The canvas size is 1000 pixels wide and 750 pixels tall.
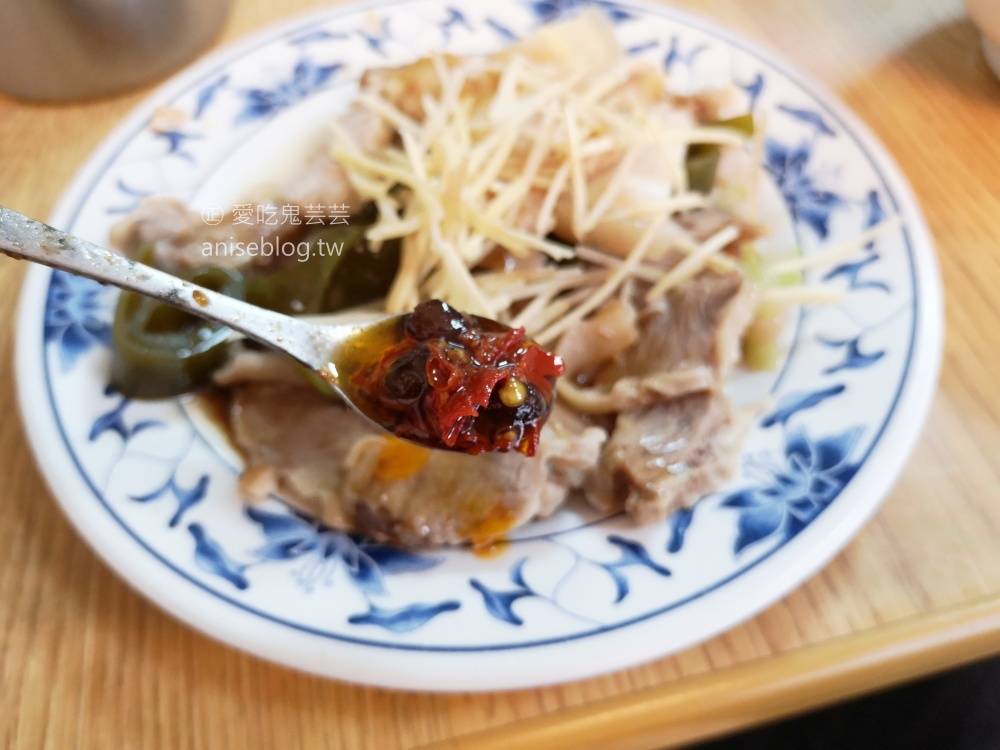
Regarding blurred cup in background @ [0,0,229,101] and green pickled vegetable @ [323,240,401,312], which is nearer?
green pickled vegetable @ [323,240,401,312]

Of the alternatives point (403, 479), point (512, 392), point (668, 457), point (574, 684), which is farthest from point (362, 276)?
point (574, 684)

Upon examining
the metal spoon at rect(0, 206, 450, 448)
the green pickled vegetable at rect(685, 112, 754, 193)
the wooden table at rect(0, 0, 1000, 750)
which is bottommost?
the wooden table at rect(0, 0, 1000, 750)

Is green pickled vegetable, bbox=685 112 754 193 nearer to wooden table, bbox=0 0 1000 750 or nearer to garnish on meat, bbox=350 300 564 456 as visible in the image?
wooden table, bbox=0 0 1000 750

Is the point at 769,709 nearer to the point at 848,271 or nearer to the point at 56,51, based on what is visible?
the point at 848,271

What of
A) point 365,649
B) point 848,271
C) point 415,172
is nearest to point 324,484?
point 365,649

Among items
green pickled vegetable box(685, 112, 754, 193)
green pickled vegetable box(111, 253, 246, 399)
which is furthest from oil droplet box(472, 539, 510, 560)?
green pickled vegetable box(685, 112, 754, 193)

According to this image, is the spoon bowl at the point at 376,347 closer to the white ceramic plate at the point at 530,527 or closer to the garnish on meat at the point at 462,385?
the garnish on meat at the point at 462,385
